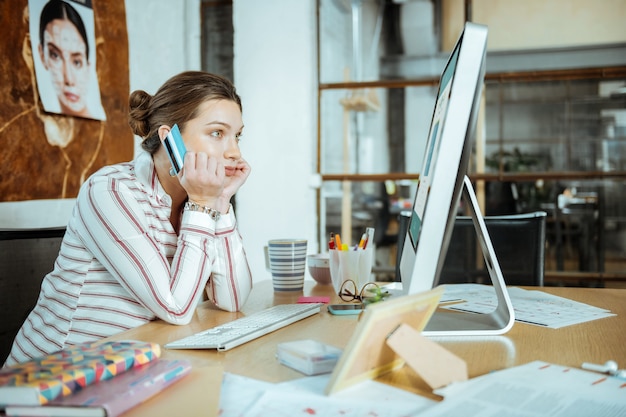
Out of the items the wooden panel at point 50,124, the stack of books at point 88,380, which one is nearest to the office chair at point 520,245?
the stack of books at point 88,380

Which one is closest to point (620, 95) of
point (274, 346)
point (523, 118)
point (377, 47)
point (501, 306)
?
point (523, 118)

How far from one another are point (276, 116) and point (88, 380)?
2.43m

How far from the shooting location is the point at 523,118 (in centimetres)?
273

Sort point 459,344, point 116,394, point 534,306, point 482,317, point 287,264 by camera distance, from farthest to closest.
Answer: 1. point 287,264
2. point 534,306
3. point 482,317
4. point 459,344
5. point 116,394

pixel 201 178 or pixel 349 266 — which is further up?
pixel 201 178

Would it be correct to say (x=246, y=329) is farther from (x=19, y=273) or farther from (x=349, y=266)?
(x=19, y=273)

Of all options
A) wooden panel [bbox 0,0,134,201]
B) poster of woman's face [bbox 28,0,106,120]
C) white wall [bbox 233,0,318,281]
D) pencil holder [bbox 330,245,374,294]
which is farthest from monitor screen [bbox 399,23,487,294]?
white wall [bbox 233,0,318,281]

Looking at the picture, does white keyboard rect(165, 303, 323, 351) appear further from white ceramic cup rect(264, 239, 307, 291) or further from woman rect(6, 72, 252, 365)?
white ceramic cup rect(264, 239, 307, 291)

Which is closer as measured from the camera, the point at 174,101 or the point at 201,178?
the point at 201,178

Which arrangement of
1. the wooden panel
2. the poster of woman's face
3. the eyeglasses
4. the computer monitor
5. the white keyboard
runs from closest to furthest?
the computer monitor < the white keyboard < the eyeglasses < the wooden panel < the poster of woman's face

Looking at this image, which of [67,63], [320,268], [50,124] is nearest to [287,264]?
[320,268]

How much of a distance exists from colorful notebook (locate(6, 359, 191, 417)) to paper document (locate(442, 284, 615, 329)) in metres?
0.65

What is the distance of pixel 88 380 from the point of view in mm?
652

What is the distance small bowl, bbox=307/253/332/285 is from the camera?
5.17ft
